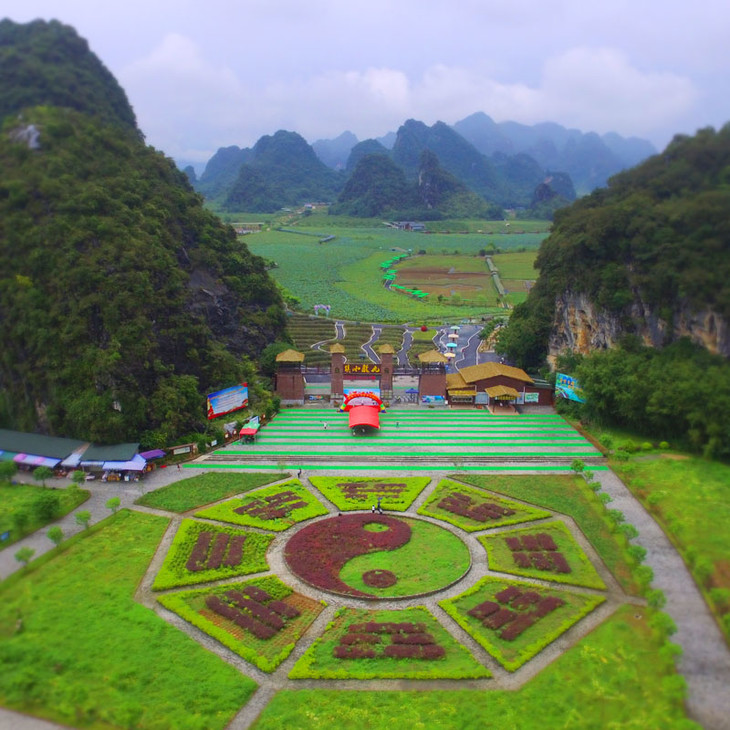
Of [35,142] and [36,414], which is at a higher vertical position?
[35,142]

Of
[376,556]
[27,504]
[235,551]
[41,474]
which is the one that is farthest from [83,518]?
[376,556]

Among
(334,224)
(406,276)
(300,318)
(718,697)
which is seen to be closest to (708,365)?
(718,697)

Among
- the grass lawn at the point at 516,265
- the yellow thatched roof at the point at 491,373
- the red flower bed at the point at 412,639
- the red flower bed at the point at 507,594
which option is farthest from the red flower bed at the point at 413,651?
the grass lawn at the point at 516,265

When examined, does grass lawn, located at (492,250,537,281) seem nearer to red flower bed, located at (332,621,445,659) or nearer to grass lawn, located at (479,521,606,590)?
grass lawn, located at (479,521,606,590)

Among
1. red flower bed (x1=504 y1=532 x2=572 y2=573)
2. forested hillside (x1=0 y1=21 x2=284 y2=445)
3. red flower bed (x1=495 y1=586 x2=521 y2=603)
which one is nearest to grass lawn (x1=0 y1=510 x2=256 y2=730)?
red flower bed (x1=495 y1=586 x2=521 y2=603)

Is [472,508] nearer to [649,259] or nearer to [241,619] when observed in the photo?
[241,619]

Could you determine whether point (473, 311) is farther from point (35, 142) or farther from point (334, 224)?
point (334, 224)

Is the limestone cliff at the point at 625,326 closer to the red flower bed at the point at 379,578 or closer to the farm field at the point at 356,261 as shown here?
the red flower bed at the point at 379,578

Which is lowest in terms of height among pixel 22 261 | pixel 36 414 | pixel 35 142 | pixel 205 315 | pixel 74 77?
pixel 36 414
